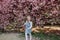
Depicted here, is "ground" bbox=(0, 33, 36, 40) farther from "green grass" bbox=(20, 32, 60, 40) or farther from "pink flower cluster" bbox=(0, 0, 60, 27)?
"pink flower cluster" bbox=(0, 0, 60, 27)

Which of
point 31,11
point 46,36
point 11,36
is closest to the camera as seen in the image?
point 46,36

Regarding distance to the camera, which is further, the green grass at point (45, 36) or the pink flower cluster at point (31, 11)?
the pink flower cluster at point (31, 11)

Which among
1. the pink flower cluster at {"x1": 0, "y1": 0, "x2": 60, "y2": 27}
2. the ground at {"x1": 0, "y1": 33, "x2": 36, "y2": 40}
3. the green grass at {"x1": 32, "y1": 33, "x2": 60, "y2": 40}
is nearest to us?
the green grass at {"x1": 32, "y1": 33, "x2": 60, "y2": 40}

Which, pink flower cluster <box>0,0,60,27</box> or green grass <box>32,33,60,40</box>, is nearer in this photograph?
green grass <box>32,33,60,40</box>

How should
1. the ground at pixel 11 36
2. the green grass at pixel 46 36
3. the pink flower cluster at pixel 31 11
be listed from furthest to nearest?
the pink flower cluster at pixel 31 11, the ground at pixel 11 36, the green grass at pixel 46 36

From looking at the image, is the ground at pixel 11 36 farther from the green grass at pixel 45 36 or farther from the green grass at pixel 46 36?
the green grass at pixel 46 36

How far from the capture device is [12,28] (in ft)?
44.1

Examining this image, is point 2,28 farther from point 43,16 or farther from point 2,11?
point 43,16

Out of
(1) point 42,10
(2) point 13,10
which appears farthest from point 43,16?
(2) point 13,10

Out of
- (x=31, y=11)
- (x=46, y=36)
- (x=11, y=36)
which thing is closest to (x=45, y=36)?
(x=46, y=36)

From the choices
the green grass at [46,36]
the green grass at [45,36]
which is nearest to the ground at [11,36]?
the green grass at [45,36]

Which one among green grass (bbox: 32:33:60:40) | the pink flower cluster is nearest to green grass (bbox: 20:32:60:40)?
green grass (bbox: 32:33:60:40)

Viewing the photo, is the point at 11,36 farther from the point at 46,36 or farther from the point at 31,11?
the point at 31,11

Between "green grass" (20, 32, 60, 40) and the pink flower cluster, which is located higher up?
the pink flower cluster
